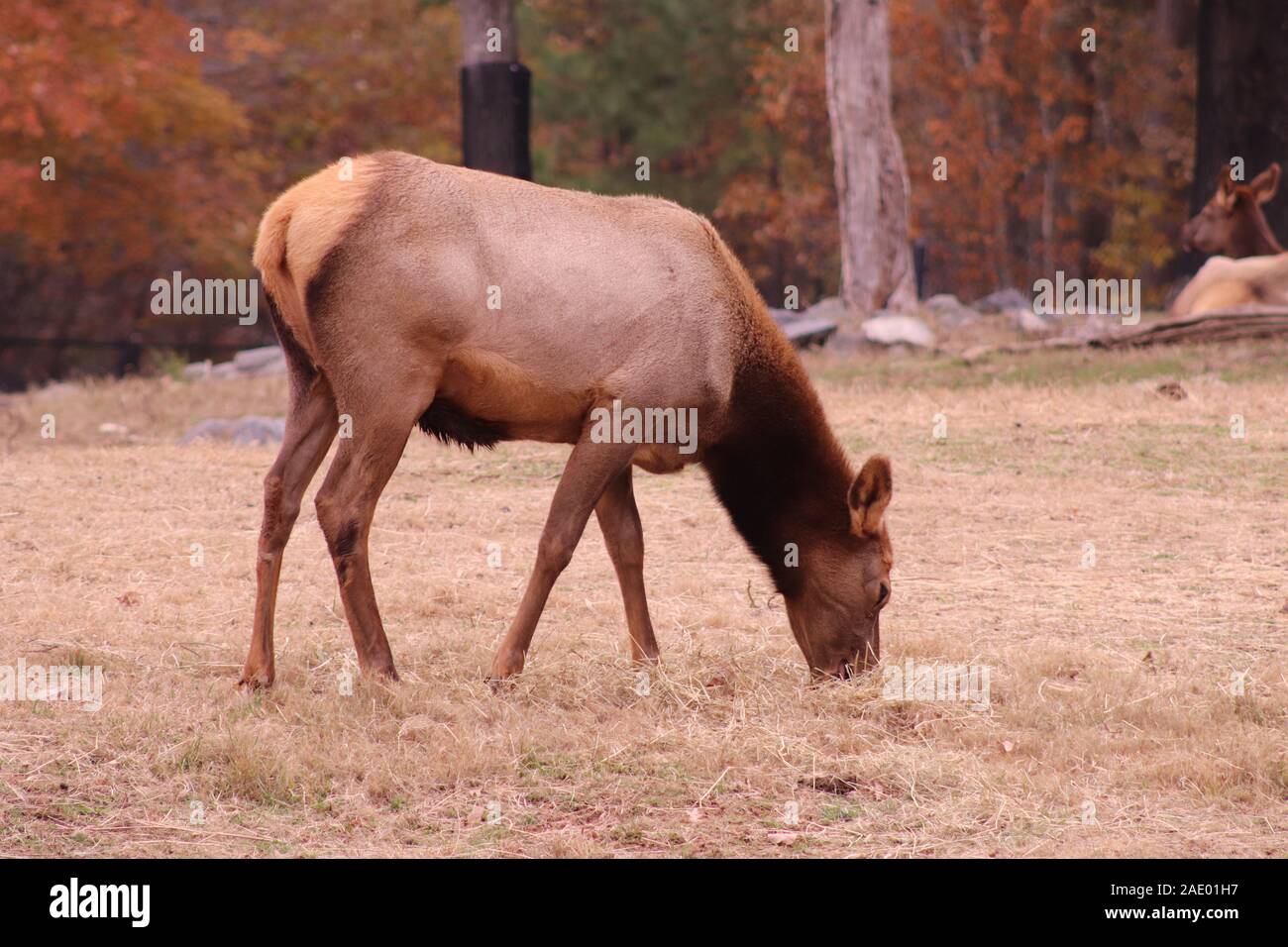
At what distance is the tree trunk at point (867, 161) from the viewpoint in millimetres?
18172

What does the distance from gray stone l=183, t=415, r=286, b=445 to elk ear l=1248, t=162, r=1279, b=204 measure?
1117 cm

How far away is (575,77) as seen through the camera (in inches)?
1161

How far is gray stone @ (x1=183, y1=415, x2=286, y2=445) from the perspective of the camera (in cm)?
1280

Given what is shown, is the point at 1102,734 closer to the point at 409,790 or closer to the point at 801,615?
the point at 801,615

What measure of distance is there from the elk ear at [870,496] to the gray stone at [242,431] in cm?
743

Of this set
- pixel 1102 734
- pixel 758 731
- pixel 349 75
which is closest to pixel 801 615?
pixel 758 731

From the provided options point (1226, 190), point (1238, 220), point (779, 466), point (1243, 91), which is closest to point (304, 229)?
point (779, 466)

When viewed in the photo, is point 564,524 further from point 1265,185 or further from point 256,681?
point 1265,185

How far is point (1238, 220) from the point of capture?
57.6 ft

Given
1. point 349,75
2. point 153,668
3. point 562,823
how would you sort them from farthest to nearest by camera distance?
point 349,75 → point 153,668 → point 562,823

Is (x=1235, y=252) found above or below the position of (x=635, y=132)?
below

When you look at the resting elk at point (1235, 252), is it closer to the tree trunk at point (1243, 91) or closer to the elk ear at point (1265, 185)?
the elk ear at point (1265, 185)

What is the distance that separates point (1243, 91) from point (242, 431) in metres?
12.7

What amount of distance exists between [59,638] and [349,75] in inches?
777
